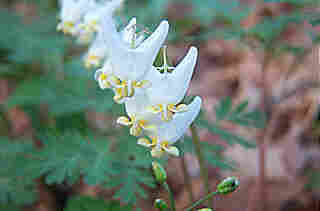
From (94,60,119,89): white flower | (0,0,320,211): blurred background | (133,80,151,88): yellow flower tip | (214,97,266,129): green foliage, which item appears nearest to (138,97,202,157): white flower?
(133,80,151,88): yellow flower tip

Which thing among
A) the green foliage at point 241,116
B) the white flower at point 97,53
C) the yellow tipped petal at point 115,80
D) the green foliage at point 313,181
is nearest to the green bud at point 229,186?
the yellow tipped petal at point 115,80

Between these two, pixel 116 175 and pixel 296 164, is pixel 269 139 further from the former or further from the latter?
pixel 116 175

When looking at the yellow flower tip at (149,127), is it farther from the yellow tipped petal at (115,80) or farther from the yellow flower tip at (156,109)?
the yellow tipped petal at (115,80)

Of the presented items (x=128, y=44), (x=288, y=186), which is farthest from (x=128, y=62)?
(x=288, y=186)

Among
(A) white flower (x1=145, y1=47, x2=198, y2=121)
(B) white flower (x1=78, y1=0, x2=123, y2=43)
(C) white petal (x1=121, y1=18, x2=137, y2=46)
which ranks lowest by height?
(A) white flower (x1=145, y1=47, x2=198, y2=121)

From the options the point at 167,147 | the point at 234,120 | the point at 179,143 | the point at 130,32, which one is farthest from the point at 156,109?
the point at 234,120

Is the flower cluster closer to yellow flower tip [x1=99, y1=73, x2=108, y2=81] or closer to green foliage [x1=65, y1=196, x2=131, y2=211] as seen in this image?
yellow flower tip [x1=99, y1=73, x2=108, y2=81]
